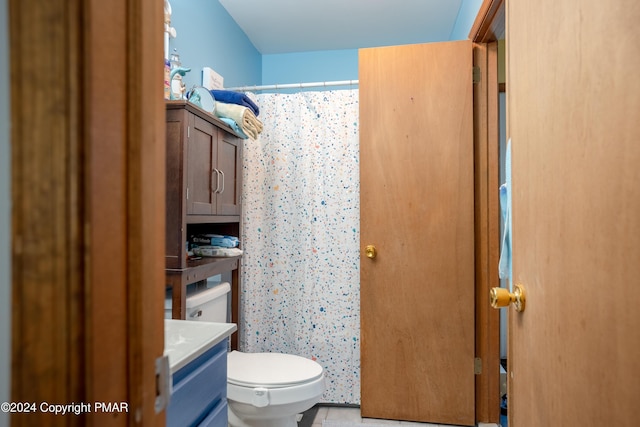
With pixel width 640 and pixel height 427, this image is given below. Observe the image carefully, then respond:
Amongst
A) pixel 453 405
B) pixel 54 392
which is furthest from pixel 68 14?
pixel 453 405

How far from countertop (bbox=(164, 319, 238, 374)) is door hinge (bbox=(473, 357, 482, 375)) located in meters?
1.36

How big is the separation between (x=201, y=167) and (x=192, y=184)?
116mm

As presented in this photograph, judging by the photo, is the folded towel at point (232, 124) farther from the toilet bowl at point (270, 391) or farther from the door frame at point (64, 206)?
the door frame at point (64, 206)

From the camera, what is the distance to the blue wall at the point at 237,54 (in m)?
1.98

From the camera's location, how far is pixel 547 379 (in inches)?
27.3

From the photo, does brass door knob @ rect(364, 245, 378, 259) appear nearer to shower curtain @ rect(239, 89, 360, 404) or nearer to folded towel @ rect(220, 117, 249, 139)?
shower curtain @ rect(239, 89, 360, 404)

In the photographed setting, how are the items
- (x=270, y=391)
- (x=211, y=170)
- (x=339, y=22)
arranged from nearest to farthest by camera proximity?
(x=270, y=391) → (x=211, y=170) → (x=339, y=22)

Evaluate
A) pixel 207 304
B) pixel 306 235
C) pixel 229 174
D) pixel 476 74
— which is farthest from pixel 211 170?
pixel 476 74

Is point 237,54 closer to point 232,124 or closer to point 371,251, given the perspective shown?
point 232,124

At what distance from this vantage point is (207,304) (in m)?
1.66

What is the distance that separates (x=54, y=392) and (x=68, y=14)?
0.33m

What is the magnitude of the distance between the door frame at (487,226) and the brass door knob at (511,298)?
1003 mm

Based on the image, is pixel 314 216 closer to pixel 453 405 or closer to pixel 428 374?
pixel 428 374

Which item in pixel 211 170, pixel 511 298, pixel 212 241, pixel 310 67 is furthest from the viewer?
pixel 310 67
